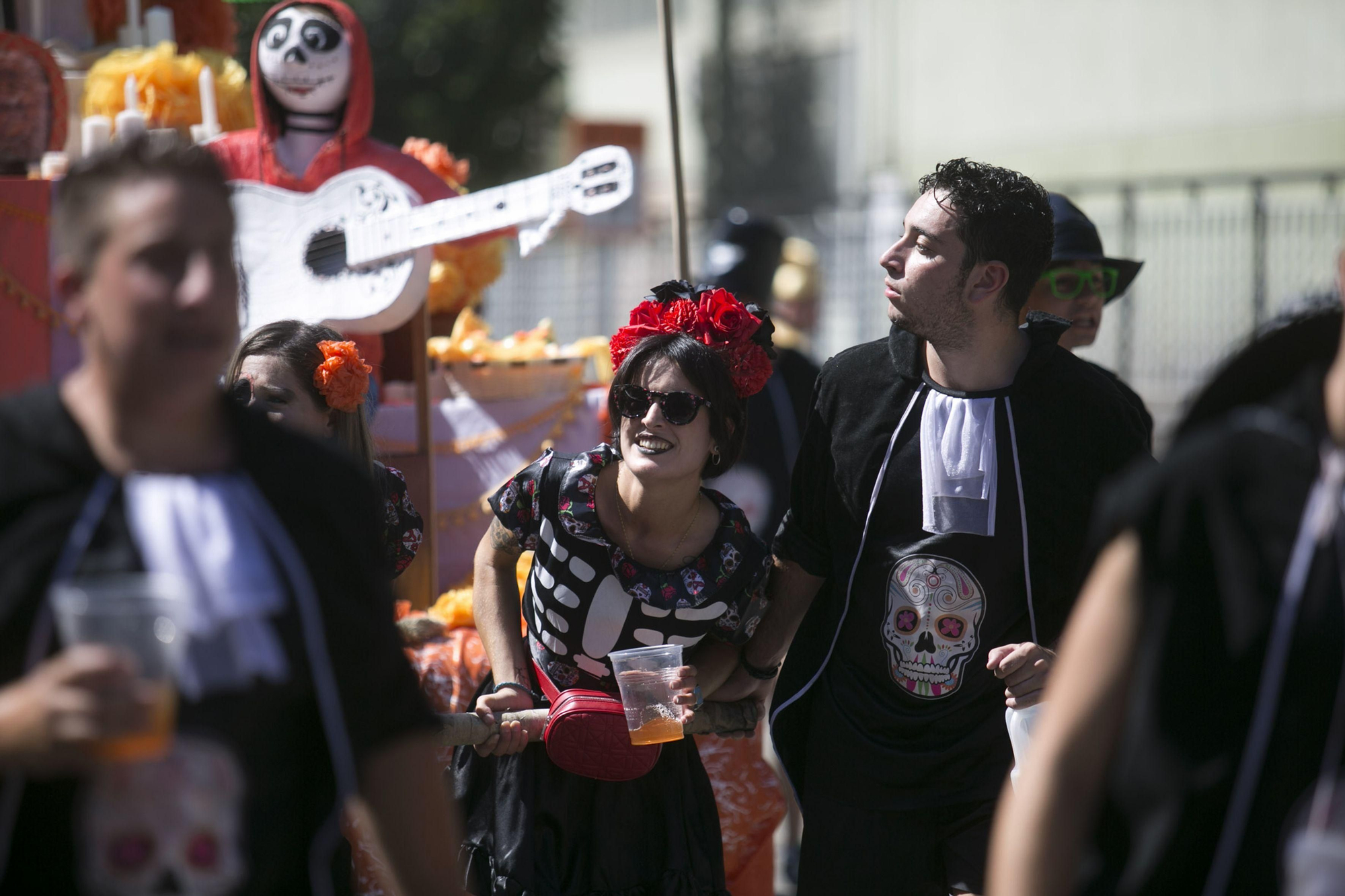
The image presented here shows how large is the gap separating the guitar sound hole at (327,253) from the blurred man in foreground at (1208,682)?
3312 millimetres

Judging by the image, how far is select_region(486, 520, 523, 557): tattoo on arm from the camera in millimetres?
3051

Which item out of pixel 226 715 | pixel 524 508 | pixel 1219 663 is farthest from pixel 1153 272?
pixel 226 715

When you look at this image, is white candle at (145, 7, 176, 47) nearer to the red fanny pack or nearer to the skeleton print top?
the skeleton print top

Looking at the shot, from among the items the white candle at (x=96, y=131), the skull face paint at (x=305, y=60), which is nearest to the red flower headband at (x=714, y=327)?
the skull face paint at (x=305, y=60)

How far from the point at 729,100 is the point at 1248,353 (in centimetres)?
2387

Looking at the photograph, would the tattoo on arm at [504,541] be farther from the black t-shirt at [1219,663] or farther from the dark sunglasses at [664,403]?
the black t-shirt at [1219,663]

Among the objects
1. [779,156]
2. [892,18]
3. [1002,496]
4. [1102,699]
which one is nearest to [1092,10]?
[892,18]

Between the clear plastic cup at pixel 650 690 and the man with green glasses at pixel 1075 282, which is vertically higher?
the man with green glasses at pixel 1075 282

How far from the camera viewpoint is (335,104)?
4938 mm

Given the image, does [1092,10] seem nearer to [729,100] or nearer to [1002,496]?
[729,100]

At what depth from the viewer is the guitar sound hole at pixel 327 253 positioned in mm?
4469

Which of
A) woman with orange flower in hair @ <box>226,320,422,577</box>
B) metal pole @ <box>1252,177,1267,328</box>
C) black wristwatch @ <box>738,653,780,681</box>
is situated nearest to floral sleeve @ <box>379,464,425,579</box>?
woman with orange flower in hair @ <box>226,320,422,577</box>

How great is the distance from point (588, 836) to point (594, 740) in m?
0.25

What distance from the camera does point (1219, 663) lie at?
1601 mm
